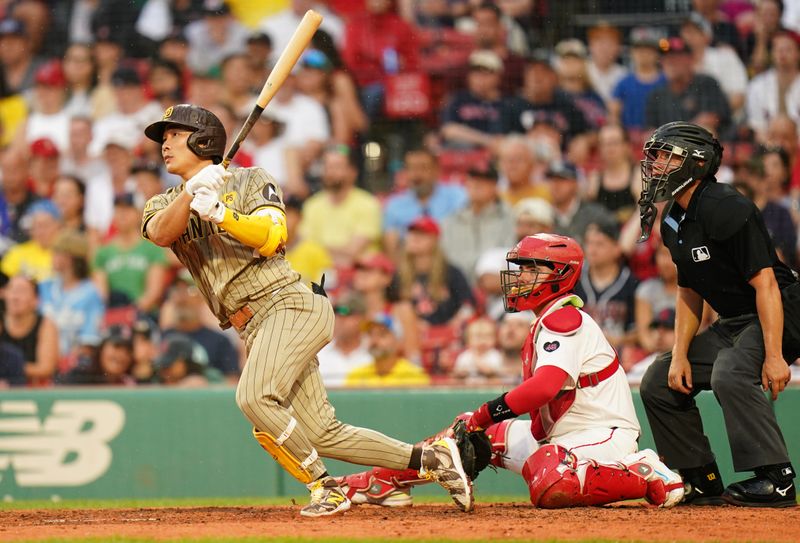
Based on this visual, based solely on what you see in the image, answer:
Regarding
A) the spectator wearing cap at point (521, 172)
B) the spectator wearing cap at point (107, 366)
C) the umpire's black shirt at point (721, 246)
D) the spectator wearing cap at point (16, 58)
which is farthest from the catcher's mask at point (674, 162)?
the spectator wearing cap at point (16, 58)

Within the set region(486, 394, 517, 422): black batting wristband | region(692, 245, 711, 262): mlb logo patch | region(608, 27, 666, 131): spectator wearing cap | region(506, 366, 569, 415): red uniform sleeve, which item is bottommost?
region(486, 394, 517, 422): black batting wristband

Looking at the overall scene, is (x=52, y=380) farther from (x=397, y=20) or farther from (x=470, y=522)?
(x=470, y=522)

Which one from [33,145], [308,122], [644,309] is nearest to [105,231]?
[33,145]

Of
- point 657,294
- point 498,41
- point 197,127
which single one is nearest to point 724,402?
point 197,127

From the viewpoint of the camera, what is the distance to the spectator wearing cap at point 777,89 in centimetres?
967

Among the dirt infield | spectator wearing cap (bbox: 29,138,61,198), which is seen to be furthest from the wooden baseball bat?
spectator wearing cap (bbox: 29,138,61,198)

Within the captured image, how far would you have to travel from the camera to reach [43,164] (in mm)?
11430

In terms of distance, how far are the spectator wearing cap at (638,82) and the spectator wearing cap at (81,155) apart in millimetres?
5049

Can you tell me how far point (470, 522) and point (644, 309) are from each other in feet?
14.5

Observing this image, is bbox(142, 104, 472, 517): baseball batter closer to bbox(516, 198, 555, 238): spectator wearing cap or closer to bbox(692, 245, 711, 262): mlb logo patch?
bbox(692, 245, 711, 262): mlb logo patch

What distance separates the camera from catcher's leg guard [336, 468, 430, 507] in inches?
231

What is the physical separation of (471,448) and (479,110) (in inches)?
219

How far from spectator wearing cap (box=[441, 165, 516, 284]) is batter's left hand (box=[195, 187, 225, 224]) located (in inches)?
194

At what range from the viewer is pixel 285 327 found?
5395 millimetres
